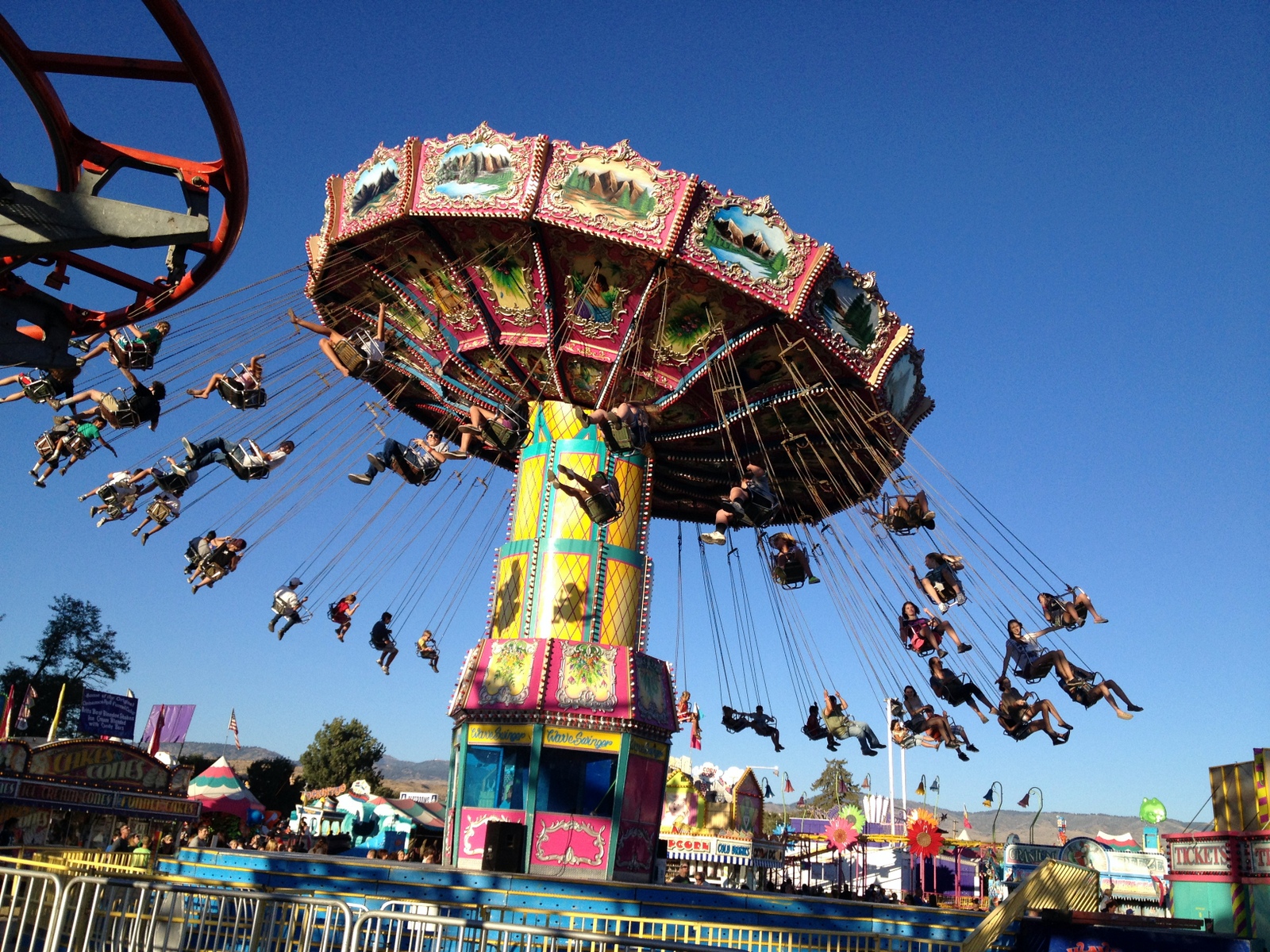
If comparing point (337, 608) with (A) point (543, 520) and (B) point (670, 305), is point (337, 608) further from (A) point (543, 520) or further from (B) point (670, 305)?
(B) point (670, 305)

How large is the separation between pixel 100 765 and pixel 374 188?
14.9 meters

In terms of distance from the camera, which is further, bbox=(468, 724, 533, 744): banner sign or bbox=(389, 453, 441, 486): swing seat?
bbox=(389, 453, 441, 486): swing seat

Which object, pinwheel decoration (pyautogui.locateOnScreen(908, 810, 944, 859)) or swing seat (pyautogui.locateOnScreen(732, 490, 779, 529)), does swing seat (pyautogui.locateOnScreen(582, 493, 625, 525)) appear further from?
pinwheel decoration (pyautogui.locateOnScreen(908, 810, 944, 859))

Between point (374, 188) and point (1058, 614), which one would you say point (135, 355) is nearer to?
point (374, 188)

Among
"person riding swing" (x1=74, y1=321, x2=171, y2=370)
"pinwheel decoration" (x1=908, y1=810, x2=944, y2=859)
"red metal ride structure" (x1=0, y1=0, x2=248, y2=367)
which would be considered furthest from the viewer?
"pinwheel decoration" (x1=908, y1=810, x2=944, y2=859)

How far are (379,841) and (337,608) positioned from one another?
19.8 meters

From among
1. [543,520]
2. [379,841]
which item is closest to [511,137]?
[543,520]

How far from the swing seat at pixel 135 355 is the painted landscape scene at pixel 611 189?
586 cm

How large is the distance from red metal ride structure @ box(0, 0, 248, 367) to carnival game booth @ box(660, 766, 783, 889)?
84.9 ft

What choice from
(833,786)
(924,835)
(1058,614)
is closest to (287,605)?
(1058,614)

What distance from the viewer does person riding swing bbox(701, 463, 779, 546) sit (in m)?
14.5

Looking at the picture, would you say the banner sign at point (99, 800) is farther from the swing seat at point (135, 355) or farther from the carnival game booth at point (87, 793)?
the swing seat at point (135, 355)

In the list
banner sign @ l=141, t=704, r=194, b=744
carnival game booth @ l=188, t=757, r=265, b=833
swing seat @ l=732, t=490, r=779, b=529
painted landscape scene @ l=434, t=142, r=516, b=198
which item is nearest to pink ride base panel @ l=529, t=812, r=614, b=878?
swing seat @ l=732, t=490, r=779, b=529

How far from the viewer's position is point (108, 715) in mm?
30547
